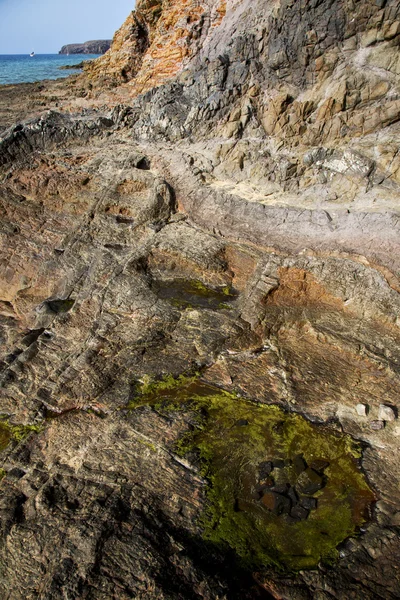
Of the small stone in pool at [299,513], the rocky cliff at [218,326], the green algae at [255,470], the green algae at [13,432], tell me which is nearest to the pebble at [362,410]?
the rocky cliff at [218,326]

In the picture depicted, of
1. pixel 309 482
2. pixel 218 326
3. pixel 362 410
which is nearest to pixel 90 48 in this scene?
pixel 218 326

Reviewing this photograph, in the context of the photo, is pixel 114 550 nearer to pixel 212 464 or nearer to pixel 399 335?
pixel 212 464

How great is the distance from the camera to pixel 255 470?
19.9 ft

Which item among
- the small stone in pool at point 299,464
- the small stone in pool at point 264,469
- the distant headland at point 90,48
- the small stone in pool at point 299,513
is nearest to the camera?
the small stone in pool at point 299,513

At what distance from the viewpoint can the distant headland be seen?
395ft

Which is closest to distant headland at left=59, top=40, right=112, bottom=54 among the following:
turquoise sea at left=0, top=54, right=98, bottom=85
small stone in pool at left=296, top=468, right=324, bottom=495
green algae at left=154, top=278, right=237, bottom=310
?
turquoise sea at left=0, top=54, right=98, bottom=85

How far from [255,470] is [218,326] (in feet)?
10.6

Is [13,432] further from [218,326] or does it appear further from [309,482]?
[309,482]

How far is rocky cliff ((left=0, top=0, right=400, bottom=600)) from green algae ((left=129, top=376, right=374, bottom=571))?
3cm

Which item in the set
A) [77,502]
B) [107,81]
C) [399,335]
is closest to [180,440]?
[77,502]

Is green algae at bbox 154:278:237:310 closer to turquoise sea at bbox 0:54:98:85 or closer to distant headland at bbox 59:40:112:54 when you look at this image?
turquoise sea at bbox 0:54:98:85

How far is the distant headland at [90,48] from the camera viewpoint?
395ft

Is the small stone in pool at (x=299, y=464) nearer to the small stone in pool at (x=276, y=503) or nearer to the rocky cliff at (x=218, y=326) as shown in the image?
the rocky cliff at (x=218, y=326)

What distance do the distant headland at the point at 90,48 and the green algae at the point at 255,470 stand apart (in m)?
136
